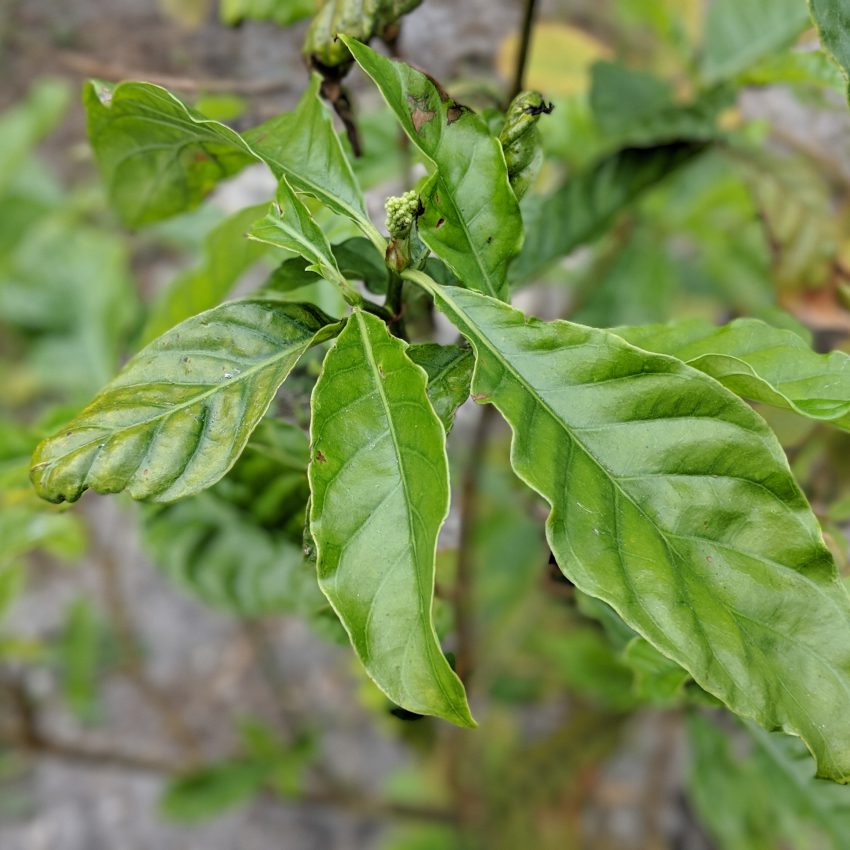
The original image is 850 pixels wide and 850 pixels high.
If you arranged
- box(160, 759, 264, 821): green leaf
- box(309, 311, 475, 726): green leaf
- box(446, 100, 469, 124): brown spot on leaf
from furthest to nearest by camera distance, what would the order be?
box(160, 759, 264, 821): green leaf < box(446, 100, 469, 124): brown spot on leaf < box(309, 311, 475, 726): green leaf

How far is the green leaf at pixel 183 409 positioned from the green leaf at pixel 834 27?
37cm

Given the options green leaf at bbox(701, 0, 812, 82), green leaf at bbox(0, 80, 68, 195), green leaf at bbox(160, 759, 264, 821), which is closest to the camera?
green leaf at bbox(701, 0, 812, 82)

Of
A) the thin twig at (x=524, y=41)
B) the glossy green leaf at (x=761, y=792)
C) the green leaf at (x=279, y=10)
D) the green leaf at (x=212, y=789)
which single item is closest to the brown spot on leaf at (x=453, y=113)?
the thin twig at (x=524, y=41)

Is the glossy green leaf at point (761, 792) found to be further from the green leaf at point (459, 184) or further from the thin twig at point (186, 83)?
the thin twig at point (186, 83)

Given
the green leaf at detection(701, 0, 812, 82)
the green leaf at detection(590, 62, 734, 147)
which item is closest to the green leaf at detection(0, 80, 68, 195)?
the green leaf at detection(590, 62, 734, 147)

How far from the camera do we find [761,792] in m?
1.32

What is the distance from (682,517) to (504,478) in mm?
965

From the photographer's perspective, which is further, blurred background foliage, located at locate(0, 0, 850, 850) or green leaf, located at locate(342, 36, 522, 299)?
blurred background foliage, located at locate(0, 0, 850, 850)

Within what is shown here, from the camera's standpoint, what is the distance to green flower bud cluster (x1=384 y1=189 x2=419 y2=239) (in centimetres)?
55

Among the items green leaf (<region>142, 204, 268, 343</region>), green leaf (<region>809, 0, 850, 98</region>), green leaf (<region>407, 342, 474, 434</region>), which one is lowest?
green leaf (<region>407, 342, 474, 434</region>)

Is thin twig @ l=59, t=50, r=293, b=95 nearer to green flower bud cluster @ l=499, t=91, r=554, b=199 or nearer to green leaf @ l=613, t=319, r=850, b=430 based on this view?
green flower bud cluster @ l=499, t=91, r=554, b=199

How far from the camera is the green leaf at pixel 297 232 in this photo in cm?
57

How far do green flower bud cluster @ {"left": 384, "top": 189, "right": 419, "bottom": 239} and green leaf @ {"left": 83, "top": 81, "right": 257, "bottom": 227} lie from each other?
0.35ft

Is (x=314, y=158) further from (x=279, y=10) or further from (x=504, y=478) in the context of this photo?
(x=504, y=478)
